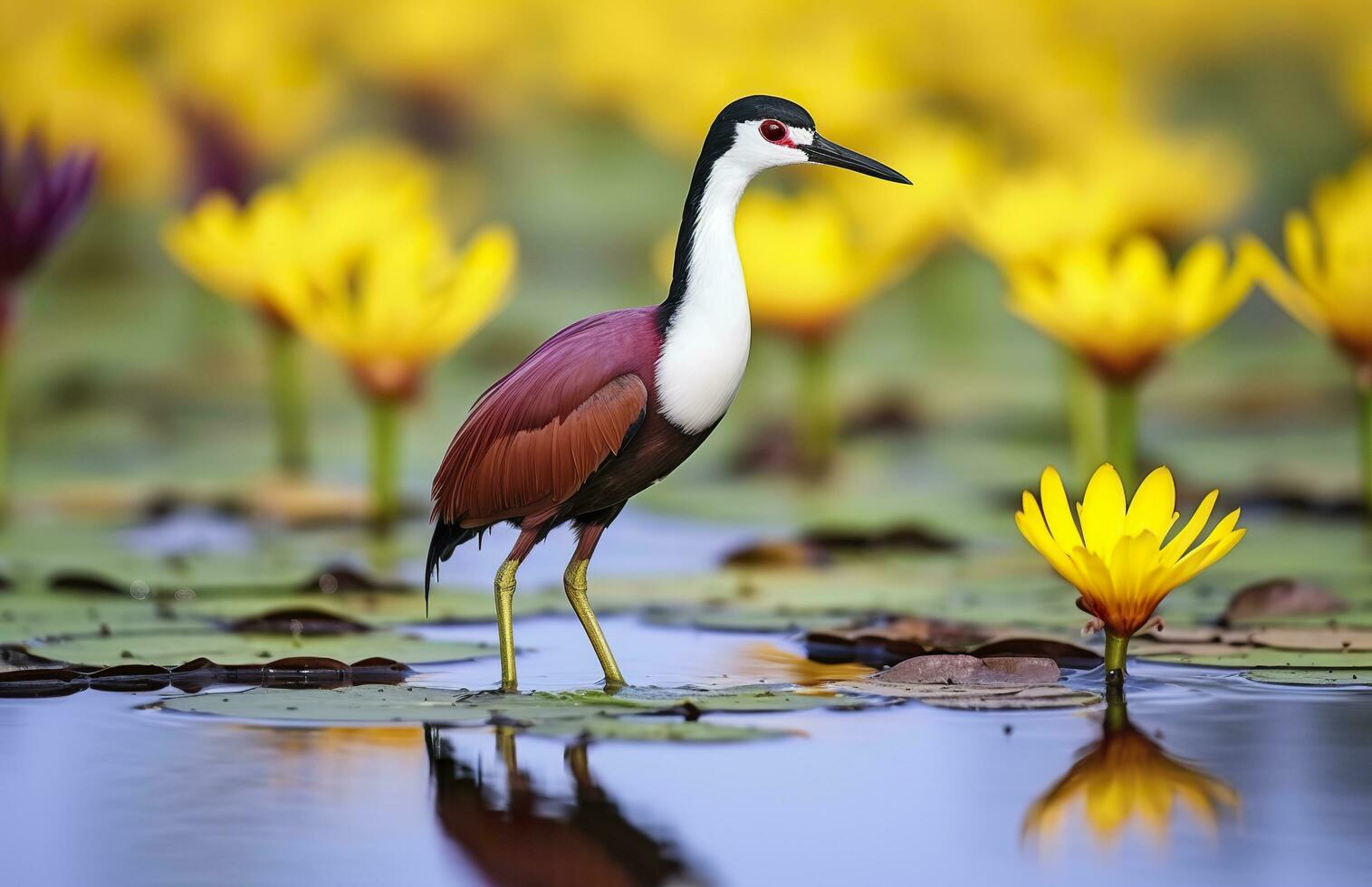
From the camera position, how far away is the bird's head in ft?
18.5

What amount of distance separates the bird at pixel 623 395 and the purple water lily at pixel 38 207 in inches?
138

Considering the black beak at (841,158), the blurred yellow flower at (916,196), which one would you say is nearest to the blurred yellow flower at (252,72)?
the blurred yellow flower at (916,196)

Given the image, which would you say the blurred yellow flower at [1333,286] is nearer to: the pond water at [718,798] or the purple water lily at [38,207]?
the pond water at [718,798]

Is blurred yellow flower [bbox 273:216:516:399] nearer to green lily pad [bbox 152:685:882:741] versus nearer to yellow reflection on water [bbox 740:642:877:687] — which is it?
yellow reflection on water [bbox 740:642:877:687]

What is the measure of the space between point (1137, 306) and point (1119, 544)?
2.89 meters

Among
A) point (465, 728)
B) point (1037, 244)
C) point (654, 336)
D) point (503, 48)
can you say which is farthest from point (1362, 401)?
point (503, 48)

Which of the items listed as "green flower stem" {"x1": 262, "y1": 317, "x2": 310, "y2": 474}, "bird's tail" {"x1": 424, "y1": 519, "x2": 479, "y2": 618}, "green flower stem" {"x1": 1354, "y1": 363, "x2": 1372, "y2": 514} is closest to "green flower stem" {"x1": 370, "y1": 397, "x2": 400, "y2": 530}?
"green flower stem" {"x1": 262, "y1": 317, "x2": 310, "y2": 474}

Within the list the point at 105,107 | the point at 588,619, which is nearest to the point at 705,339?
the point at 588,619

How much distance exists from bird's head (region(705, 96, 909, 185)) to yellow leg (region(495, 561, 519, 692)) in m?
1.06

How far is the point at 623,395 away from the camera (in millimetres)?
5449

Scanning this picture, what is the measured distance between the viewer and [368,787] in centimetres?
452

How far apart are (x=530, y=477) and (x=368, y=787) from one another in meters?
1.21

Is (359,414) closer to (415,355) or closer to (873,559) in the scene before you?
(415,355)

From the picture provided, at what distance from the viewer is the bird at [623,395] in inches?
214
